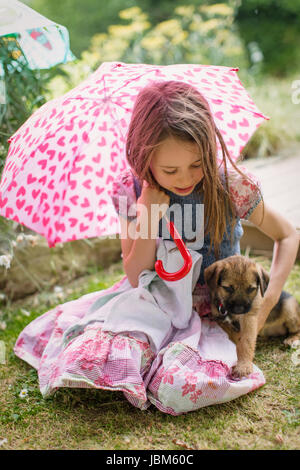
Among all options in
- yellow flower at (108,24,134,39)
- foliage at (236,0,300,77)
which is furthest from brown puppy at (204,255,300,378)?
foliage at (236,0,300,77)

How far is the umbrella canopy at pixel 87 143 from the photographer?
7.98 ft

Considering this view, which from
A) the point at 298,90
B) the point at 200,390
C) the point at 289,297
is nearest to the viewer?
the point at 200,390

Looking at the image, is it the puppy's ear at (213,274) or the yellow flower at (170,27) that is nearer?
the puppy's ear at (213,274)

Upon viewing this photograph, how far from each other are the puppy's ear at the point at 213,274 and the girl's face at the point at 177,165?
0.43 meters

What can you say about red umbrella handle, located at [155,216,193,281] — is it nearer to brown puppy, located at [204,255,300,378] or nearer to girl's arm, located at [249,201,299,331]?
brown puppy, located at [204,255,300,378]

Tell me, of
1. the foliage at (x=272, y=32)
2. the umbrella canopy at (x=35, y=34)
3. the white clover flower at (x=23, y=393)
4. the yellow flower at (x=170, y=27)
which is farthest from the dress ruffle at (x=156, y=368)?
the foliage at (x=272, y=32)

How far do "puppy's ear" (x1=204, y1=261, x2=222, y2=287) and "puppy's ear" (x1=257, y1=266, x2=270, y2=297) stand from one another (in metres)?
0.21

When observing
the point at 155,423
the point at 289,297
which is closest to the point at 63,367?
→ the point at 155,423

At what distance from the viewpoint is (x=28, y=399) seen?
2541mm

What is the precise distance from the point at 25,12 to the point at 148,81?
0.69 m

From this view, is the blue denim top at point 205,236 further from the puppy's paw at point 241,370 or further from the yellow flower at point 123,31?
the yellow flower at point 123,31

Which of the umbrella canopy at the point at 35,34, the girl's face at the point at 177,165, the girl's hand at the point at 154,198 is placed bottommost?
the girl's hand at the point at 154,198

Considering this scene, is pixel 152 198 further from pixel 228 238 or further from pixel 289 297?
pixel 289 297

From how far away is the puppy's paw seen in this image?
8.03 feet
